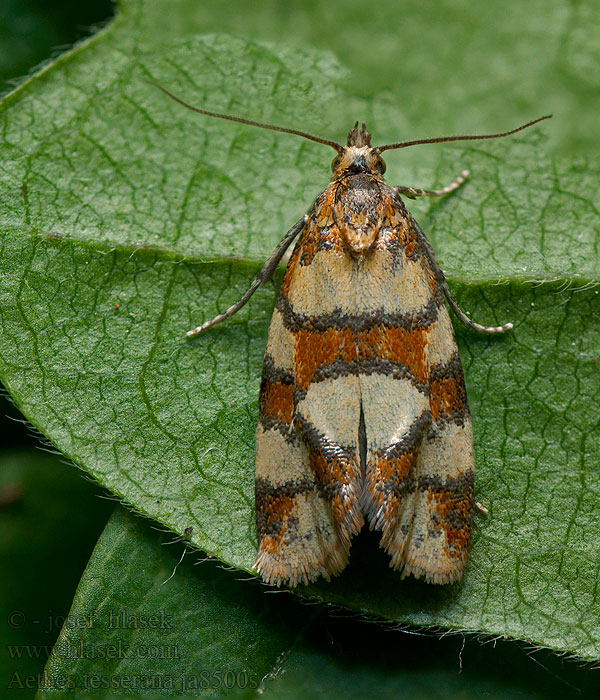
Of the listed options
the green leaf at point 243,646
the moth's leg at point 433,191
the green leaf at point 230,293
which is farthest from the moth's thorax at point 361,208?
the green leaf at point 243,646

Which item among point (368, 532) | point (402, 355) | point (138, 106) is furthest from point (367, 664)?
point (138, 106)

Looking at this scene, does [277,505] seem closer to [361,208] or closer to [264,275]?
[264,275]

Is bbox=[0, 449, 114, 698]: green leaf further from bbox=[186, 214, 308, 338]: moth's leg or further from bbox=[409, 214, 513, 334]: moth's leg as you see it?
bbox=[409, 214, 513, 334]: moth's leg

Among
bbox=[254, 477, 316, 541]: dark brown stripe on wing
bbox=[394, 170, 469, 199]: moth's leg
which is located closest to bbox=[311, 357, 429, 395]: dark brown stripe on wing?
bbox=[254, 477, 316, 541]: dark brown stripe on wing

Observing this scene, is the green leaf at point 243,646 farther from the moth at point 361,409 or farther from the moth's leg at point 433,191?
the moth's leg at point 433,191

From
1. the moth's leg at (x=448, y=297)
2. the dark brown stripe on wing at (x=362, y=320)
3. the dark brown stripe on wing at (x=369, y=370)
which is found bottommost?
the dark brown stripe on wing at (x=369, y=370)

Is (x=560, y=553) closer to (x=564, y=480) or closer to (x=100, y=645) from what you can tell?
(x=564, y=480)

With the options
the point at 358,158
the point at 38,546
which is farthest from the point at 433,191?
the point at 38,546
